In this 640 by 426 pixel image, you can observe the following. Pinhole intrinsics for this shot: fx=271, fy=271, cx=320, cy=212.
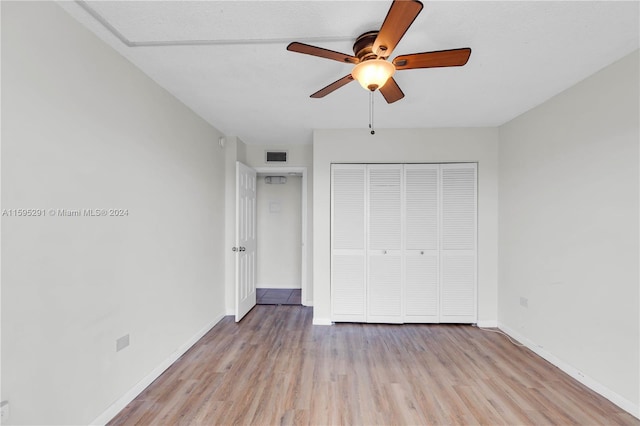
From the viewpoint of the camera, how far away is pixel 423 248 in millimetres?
3488

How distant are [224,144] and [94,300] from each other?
2552mm

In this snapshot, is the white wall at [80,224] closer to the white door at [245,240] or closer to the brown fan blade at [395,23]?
the white door at [245,240]

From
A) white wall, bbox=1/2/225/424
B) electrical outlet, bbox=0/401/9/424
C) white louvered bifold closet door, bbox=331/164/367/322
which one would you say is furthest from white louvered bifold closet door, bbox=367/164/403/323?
electrical outlet, bbox=0/401/9/424

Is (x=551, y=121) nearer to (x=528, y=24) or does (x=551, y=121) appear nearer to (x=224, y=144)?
(x=528, y=24)

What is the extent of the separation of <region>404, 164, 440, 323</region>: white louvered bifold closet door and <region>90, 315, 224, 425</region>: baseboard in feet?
8.41

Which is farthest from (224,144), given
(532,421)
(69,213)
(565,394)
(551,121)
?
(565,394)

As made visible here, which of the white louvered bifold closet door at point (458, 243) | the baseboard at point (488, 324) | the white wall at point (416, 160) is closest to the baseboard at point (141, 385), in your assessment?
the white wall at point (416, 160)

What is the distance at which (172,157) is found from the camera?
2605 millimetres

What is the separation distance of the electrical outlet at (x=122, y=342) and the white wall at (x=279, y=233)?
330cm

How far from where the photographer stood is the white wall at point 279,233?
524 cm

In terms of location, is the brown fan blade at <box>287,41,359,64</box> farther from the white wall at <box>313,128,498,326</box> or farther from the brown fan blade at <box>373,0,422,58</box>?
the white wall at <box>313,128,498,326</box>

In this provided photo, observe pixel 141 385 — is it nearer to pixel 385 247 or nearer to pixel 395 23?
pixel 385 247

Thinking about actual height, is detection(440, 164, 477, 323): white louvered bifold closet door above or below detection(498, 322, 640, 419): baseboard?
above

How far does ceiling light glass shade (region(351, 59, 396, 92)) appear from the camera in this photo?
151 centimetres
